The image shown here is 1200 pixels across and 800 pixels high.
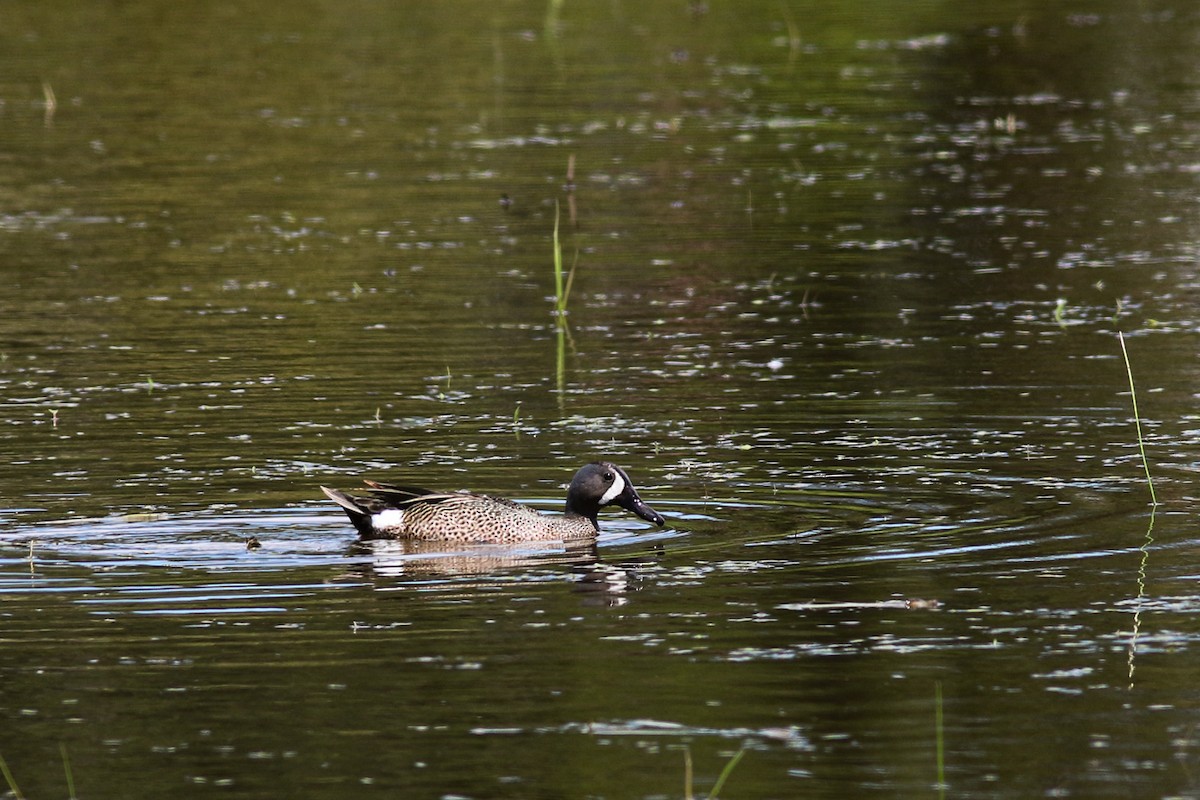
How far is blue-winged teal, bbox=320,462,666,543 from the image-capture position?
11.7 meters

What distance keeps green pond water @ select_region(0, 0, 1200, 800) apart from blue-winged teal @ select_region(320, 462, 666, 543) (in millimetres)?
155

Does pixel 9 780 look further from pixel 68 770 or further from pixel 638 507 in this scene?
pixel 638 507

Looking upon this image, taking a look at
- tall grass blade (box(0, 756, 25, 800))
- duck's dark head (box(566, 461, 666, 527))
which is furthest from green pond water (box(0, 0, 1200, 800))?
duck's dark head (box(566, 461, 666, 527))

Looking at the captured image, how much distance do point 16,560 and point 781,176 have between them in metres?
15.3

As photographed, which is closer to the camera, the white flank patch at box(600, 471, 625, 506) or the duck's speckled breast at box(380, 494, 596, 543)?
the duck's speckled breast at box(380, 494, 596, 543)

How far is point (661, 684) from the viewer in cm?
895

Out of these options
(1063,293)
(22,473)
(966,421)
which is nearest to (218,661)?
(22,473)

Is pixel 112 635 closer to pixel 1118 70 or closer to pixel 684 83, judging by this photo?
pixel 684 83

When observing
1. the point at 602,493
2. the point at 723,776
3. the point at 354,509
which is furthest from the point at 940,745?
the point at 354,509

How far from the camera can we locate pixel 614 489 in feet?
39.0

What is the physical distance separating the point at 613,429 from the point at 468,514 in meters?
2.66

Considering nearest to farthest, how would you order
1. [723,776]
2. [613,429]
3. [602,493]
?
[723,776], [602,493], [613,429]

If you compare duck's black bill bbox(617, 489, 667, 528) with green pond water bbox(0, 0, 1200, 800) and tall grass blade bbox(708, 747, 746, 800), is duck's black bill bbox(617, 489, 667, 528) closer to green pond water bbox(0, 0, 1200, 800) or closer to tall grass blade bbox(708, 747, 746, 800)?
green pond water bbox(0, 0, 1200, 800)

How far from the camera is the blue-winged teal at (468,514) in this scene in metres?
11.7
